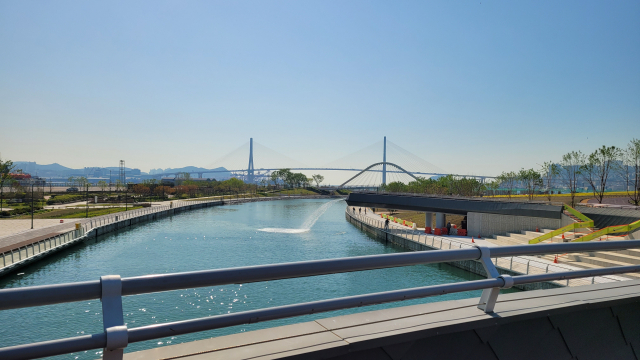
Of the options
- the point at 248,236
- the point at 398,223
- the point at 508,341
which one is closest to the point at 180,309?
the point at 508,341

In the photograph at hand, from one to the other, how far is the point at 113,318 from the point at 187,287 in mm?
286

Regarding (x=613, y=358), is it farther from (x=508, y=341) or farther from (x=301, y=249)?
(x=301, y=249)

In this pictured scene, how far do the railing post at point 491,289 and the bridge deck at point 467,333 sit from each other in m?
0.06

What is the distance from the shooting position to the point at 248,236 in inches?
1565

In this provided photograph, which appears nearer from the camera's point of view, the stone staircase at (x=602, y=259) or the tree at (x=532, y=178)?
the stone staircase at (x=602, y=259)

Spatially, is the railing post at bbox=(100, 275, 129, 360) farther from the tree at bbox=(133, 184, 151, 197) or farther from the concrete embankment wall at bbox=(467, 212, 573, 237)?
the tree at bbox=(133, 184, 151, 197)

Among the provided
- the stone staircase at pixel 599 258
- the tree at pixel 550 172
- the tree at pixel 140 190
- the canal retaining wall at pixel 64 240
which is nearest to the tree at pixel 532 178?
the tree at pixel 550 172

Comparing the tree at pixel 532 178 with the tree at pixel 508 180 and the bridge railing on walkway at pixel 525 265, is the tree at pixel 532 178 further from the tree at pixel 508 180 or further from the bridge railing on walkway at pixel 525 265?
the bridge railing on walkway at pixel 525 265

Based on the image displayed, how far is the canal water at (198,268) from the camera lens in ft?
45.3

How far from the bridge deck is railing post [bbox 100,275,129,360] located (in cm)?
15

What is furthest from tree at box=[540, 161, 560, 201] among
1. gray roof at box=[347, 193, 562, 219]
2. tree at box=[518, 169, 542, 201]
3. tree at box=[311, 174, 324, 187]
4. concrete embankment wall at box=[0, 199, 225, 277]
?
tree at box=[311, 174, 324, 187]

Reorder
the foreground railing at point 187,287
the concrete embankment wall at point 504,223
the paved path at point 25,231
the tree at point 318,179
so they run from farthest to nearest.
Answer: the tree at point 318,179
the concrete embankment wall at point 504,223
the paved path at point 25,231
the foreground railing at point 187,287

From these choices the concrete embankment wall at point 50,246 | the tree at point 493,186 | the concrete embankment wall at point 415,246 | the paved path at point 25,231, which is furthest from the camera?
the tree at point 493,186

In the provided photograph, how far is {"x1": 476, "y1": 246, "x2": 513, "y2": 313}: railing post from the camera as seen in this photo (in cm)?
237
